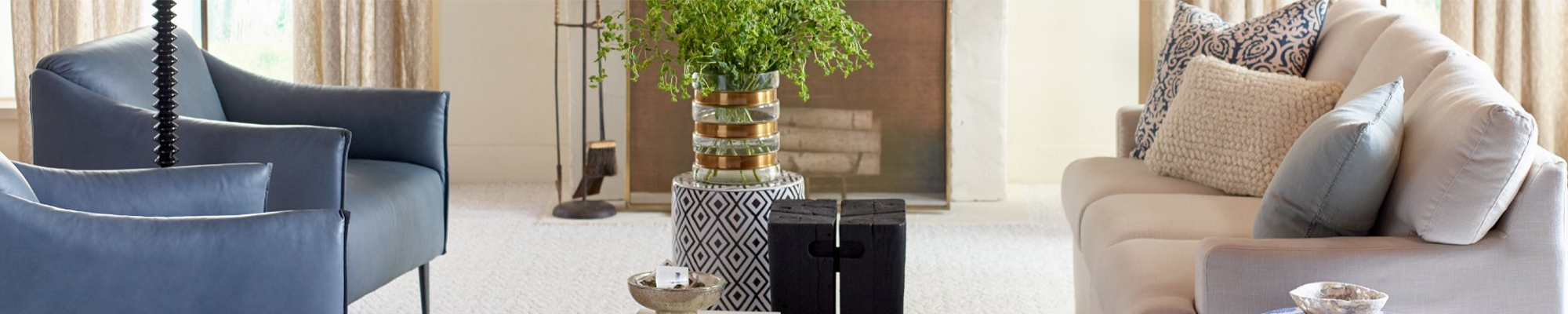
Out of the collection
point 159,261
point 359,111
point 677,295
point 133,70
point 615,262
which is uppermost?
point 133,70

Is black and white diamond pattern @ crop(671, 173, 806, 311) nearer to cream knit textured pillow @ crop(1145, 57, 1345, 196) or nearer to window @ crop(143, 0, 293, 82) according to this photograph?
cream knit textured pillow @ crop(1145, 57, 1345, 196)

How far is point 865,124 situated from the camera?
5000 mm

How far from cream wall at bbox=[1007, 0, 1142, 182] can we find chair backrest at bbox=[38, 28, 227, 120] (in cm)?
305

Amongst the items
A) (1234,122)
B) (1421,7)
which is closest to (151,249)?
(1234,122)

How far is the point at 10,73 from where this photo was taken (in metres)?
6.00

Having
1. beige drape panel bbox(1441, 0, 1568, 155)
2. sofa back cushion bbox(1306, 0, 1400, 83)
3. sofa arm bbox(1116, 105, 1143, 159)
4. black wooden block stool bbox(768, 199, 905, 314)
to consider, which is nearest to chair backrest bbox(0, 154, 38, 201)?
black wooden block stool bbox(768, 199, 905, 314)

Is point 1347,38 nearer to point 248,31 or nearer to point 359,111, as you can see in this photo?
point 359,111

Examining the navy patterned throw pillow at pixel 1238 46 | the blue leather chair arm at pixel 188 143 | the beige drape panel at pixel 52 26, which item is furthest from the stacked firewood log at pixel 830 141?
the beige drape panel at pixel 52 26

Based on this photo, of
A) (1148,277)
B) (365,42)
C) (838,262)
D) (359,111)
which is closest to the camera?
(1148,277)

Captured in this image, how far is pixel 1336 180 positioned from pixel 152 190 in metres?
1.67

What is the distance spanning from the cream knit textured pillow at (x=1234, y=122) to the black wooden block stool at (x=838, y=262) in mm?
920

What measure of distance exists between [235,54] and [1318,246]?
488cm

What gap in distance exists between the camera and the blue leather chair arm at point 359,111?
3.48 meters

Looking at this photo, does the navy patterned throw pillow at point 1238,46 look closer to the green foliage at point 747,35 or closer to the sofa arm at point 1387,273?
the green foliage at point 747,35
